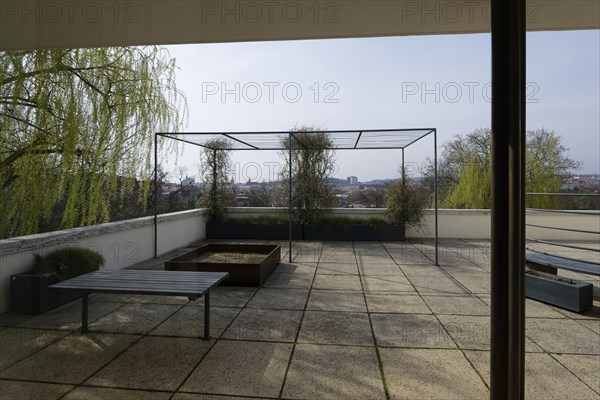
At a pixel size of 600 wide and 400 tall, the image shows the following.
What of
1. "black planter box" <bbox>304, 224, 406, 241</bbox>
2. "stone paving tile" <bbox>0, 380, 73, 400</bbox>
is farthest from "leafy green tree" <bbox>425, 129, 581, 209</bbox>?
"stone paving tile" <bbox>0, 380, 73, 400</bbox>

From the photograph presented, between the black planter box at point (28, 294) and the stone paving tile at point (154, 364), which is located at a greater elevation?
the black planter box at point (28, 294)

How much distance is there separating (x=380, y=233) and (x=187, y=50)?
510 cm

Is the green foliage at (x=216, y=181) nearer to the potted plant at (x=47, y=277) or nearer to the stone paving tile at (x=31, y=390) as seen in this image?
the potted plant at (x=47, y=277)

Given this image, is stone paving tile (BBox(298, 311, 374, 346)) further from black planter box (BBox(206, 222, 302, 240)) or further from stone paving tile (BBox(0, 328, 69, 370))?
black planter box (BBox(206, 222, 302, 240))

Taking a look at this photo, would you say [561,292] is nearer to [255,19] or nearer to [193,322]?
[193,322]

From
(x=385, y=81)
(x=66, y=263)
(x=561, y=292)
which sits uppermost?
(x=385, y=81)

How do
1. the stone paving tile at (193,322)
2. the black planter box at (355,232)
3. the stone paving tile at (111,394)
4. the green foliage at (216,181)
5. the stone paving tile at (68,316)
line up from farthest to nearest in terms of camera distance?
the green foliage at (216,181)
the black planter box at (355,232)
the stone paving tile at (68,316)
the stone paving tile at (193,322)
the stone paving tile at (111,394)

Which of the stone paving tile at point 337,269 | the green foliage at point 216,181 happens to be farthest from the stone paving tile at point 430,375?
the green foliage at point 216,181

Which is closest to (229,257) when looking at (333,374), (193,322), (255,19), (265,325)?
(193,322)

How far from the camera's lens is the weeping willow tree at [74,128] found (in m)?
3.21

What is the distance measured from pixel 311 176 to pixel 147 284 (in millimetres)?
5493

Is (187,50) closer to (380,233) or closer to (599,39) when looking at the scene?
(599,39)

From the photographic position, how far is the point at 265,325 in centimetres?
268

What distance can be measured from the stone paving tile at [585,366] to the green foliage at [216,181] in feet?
21.6
